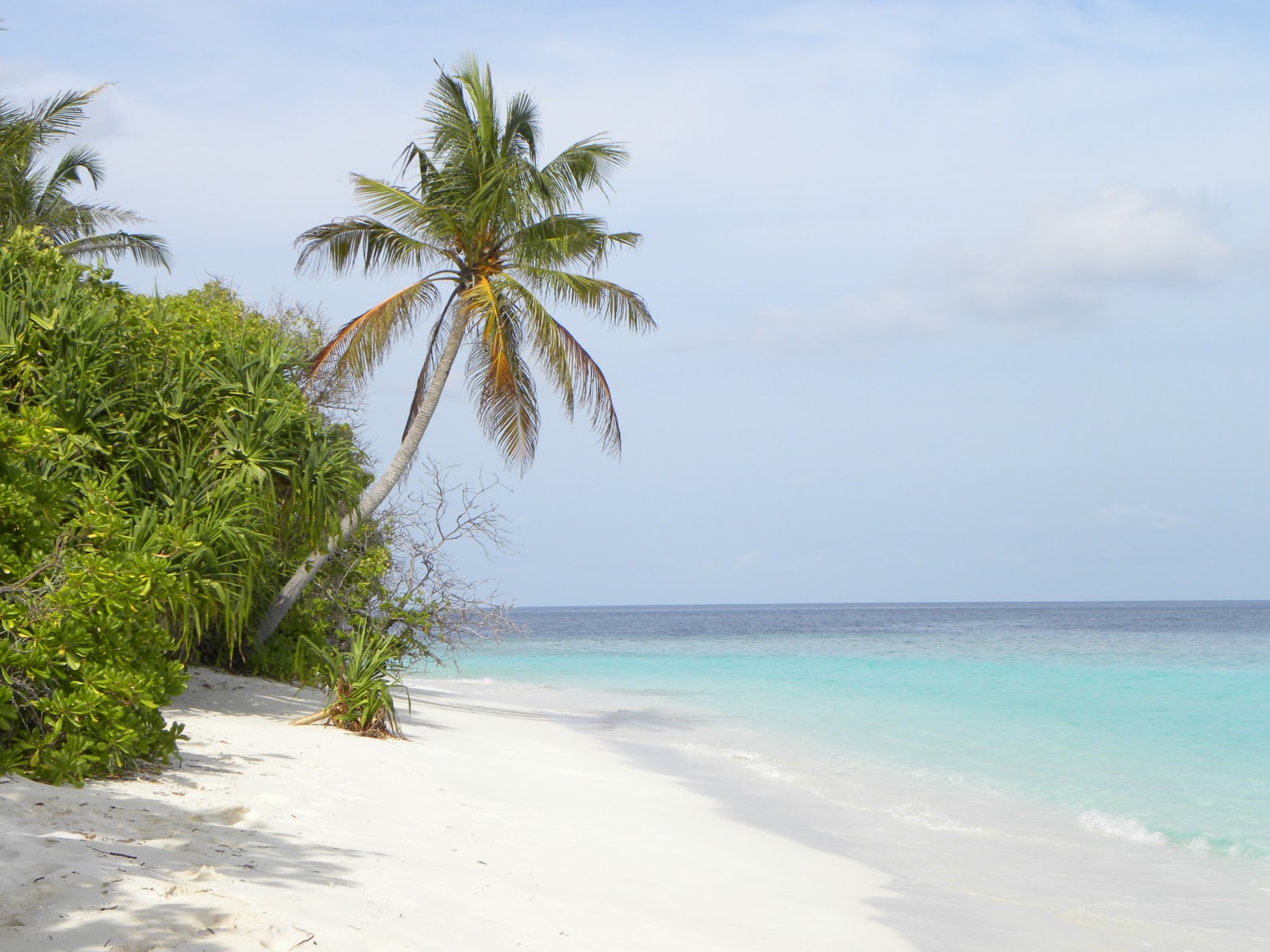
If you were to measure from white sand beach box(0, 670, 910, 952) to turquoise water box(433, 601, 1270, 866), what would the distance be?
365cm

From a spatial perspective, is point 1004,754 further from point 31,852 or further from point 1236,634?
point 1236,634

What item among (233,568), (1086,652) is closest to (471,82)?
(233,568)

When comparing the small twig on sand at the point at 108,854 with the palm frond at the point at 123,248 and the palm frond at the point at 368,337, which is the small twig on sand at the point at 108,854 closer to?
the palm frond at the point at 368,337

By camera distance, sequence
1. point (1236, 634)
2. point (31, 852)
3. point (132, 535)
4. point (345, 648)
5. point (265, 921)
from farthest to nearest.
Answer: point (1236, 634) → point (345, 648) → point (132, 535) → point (31, 852) → point (265, 921)

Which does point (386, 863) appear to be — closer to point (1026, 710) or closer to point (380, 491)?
point (380, 491)

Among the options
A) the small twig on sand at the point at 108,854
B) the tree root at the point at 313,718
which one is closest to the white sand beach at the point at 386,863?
the small twig on sand at the point at 108,854

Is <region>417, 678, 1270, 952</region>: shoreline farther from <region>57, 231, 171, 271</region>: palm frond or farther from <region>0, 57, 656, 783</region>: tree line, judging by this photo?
<region>57, 231, 171, 271</region>: palm frond

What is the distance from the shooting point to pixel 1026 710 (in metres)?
15.5

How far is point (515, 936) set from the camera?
363 centimetres

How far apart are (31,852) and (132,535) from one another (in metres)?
2.73

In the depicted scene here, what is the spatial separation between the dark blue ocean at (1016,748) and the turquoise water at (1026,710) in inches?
1.7

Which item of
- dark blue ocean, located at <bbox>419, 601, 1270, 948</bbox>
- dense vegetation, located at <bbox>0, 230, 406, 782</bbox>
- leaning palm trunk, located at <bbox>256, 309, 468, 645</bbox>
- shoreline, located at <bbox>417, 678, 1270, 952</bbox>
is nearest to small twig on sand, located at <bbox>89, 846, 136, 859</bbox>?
dense vegetation, located at <bbox>0, 230, 406, 782</bbox>

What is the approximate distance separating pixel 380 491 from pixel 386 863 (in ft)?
23.2

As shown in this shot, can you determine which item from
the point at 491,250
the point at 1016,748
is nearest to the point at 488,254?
the point at 491,250
